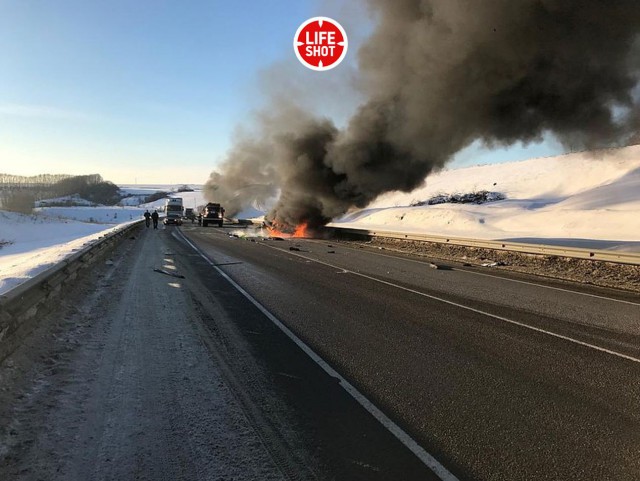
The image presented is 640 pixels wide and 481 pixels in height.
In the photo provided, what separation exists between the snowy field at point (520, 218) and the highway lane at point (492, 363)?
4.67m

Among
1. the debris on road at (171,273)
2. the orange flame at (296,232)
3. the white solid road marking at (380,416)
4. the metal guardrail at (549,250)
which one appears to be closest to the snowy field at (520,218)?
the debris on road at (171,273)

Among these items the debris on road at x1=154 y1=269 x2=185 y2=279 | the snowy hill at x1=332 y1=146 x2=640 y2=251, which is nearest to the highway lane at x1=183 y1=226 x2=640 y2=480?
the debris on road at x1=154 y1=269 x2=185 y2=279

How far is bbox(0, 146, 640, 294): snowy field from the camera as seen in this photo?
1700 cm

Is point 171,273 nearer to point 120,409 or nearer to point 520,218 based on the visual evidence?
point 120,409

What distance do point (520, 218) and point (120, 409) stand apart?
116ft

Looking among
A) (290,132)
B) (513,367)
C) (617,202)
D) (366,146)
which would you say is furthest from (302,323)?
(617,202)

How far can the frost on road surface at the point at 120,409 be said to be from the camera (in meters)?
2.71

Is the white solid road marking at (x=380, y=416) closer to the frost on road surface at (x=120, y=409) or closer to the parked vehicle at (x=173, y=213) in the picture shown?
the frost on road surface at (x=120, y=409)

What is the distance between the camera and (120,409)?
3439 mm

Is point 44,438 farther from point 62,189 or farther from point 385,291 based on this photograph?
point 62,189

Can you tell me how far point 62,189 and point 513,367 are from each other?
210 m

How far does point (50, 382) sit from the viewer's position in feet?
12.6

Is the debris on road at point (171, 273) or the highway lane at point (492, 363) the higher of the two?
the highway lane at point (492, 363)

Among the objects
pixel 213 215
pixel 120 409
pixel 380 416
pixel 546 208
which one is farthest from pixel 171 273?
pixel 546 208
